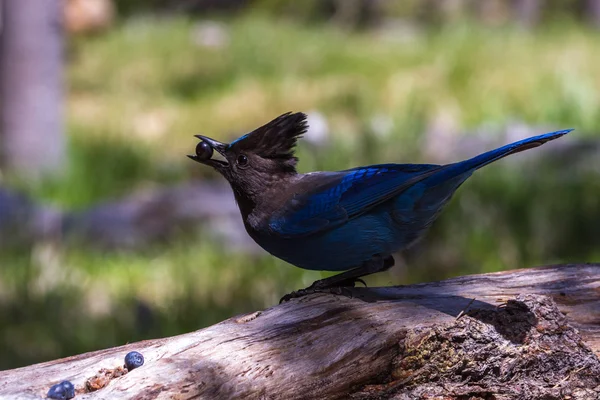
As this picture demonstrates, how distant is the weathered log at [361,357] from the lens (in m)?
2.30

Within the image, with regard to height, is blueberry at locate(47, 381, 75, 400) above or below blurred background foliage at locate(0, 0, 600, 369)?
below

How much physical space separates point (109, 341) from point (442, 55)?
6098 millimetres

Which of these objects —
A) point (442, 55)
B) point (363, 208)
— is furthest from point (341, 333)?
point (442, 55)

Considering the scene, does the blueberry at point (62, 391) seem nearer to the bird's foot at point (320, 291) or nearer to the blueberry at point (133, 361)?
the blueberry at point (133, 361)

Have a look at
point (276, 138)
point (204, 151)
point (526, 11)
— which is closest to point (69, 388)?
point (204, 151)

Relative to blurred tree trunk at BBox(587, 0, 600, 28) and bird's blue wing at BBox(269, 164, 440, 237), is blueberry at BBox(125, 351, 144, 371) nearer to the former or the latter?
bird's blue wing at BBox(269, 164, 440, 237)

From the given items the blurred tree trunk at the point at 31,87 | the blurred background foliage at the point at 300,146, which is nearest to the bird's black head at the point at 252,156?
the blurred background foliage at the point at 300,146

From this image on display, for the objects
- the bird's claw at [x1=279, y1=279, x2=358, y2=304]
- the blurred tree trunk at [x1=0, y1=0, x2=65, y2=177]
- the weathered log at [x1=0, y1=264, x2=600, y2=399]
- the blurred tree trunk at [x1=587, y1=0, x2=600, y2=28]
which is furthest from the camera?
the blurred tree trunk at [x1=587, y1=0, x2=600, y2=28]

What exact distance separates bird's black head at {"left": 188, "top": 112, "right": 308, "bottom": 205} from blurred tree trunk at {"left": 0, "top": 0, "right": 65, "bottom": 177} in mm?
4111

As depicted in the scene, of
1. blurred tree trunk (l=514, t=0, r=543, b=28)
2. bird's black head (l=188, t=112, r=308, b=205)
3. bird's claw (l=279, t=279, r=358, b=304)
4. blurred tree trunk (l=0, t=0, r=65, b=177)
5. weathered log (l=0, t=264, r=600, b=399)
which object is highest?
blurred tree trunk (l=514, t=0, r=543, b=28)

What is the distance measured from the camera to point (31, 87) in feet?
22.5

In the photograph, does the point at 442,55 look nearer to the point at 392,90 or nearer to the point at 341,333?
the point at 392,90

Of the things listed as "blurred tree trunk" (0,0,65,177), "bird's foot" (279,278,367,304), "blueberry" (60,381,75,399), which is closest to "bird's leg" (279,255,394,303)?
"bird's foot" (279,278,367,304)

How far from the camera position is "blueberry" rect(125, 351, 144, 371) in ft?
7.55
